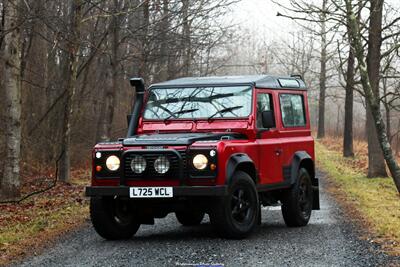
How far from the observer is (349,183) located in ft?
63.9

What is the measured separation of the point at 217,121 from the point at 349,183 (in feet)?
32.5

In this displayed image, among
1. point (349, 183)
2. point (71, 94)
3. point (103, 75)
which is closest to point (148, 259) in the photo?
point (71, 94)

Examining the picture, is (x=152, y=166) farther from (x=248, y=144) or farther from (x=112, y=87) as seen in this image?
(x=112, y=87)

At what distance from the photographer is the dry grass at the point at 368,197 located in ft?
32.9

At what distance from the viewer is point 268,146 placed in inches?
413

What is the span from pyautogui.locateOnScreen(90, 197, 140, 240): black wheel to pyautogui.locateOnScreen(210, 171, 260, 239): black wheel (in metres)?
1.40

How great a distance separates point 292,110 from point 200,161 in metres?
3.22

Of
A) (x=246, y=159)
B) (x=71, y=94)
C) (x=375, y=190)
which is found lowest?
(x=375, y=190)

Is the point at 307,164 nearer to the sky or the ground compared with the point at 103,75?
nearer to the ground

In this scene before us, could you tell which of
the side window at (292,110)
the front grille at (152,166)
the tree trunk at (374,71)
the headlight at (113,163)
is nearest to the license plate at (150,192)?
the front grille at (152,166)

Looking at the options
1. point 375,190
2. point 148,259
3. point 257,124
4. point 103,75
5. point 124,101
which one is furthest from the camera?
point 124,101

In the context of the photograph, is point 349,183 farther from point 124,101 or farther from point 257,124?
point 124,101

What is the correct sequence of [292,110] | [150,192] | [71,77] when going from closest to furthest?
1. [150,192]
2. [292,110]
3. [71,77]

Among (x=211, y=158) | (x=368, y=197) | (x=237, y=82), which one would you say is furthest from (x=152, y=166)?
(x=368, y=197)
